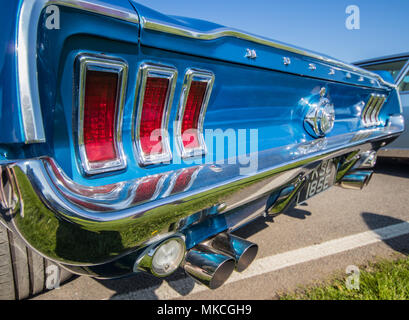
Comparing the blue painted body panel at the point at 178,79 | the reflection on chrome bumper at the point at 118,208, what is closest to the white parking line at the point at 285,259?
the reflection on chrome bumper at the point at 118,208

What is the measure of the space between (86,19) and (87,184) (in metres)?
0.54

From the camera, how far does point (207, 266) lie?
1.17 metres

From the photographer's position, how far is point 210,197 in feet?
3.70

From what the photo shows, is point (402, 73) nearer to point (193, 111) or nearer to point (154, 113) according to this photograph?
point (193, 111)

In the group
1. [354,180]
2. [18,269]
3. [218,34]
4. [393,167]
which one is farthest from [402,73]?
[18,269]

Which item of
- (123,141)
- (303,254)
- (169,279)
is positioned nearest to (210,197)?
(123,141)

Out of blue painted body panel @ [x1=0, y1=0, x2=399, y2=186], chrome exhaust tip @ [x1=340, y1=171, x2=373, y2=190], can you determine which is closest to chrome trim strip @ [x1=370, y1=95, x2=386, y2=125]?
chrome exhaust tip @ [x1=340, y1=171, x2=373, y2=190]

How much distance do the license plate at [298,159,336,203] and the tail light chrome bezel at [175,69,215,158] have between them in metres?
0.81

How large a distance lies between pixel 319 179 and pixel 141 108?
1410 millimetres

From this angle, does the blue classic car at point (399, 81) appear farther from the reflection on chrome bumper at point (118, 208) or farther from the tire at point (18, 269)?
the tire at point (18, 269)

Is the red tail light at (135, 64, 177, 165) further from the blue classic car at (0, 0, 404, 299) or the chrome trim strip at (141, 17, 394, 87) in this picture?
the chrome trim strip at (141, 17, 394, 87)

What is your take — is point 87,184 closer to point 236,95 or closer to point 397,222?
point 236,95

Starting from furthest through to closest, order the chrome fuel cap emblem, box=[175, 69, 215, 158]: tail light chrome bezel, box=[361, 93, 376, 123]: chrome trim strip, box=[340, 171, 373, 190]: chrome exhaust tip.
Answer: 1. box=[361, 93, 376, 123]: chrome trim strip
2. box=[340, 171, 373, 190]: chrome exhaust tip
3. the chrome fuel cap emblem
4. box=[175, 69, 215, 158]: tail light chrome bezel

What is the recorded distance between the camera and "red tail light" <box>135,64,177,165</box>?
1128 mm
